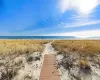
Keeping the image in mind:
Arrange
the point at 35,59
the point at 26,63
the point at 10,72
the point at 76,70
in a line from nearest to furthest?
1. the point at 10,72
2. the point at 76,70
3. the point at 26,63
4. the point at 35,59

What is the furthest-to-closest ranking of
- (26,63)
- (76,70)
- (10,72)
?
(26,63), (76,70), (10,72)

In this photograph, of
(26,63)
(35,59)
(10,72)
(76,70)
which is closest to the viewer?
(10,72)

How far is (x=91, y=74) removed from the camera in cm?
959

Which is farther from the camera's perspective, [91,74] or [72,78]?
[91,74]

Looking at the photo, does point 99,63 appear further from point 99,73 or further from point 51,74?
point 51,74

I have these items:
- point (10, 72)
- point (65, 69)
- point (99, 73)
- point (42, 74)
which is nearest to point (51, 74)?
point (42, 74)

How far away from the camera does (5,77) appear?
883 cm

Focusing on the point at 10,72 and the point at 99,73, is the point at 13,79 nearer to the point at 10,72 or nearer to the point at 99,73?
the point at 10,72

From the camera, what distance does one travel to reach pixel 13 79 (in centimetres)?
860

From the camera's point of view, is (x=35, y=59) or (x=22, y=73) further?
(x=35, y=59)

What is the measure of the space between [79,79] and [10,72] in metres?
4.15

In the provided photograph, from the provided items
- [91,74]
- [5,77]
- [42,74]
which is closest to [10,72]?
[5,77]

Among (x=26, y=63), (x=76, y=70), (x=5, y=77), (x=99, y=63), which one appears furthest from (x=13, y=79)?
(x=99, y=63)

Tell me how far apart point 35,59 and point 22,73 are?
11.5 ft
